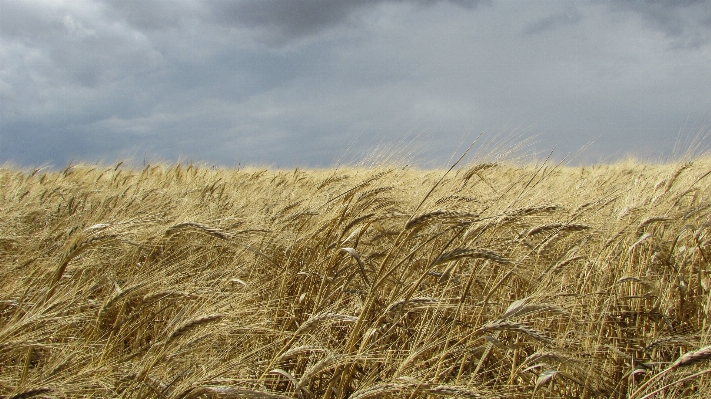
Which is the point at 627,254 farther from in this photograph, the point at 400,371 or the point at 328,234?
the point at 400,371

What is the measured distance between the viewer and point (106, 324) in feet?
7.08

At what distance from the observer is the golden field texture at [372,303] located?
1377mm

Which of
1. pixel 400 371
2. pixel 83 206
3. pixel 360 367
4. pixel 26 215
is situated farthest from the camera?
pixel 83 206

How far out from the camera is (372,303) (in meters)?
1.49

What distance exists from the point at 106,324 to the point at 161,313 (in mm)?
260

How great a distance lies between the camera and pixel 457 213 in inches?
58.9

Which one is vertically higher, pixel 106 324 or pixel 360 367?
pixel 106 324

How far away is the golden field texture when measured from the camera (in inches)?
54.2

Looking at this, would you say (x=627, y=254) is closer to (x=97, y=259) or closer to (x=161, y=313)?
(x=161, y=313)

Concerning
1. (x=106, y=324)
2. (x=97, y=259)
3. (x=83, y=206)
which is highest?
(x=83, y=206)

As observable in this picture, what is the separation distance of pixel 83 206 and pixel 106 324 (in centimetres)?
189

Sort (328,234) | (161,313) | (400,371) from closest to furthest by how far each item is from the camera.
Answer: (400,371) → (161,313) → (328,234)

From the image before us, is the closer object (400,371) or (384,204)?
(400,371)

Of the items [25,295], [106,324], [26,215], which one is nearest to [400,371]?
[106,324]
